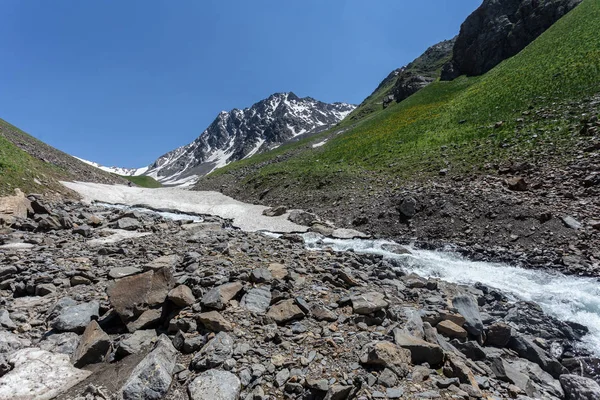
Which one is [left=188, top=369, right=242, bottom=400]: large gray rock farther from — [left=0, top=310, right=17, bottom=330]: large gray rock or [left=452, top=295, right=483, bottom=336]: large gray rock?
[left=452, top=295, right=483, bottom=336]: large gray rock

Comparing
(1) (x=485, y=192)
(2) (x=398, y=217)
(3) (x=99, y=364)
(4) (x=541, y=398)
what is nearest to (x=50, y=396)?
(3) (x=99, y=364)

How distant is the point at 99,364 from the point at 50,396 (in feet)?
3.29

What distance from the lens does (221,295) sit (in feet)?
25.1

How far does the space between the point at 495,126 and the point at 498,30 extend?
2324 inches

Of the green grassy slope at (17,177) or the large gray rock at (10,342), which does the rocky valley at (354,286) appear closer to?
the large gray rock at (10,342)

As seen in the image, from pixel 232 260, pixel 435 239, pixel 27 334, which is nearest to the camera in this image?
pixel 27 334

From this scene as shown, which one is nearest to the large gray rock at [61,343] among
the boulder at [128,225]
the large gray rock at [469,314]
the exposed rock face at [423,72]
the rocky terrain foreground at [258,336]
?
the rocky terrain foreground at [258,336]

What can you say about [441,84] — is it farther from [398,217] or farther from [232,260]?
[232,260]

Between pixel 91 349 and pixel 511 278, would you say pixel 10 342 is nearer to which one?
pixel 91 349

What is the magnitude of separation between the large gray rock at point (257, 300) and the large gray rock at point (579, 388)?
293 inches

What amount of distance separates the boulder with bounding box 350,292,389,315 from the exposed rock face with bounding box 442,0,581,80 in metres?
79.7

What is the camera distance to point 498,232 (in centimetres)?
1717

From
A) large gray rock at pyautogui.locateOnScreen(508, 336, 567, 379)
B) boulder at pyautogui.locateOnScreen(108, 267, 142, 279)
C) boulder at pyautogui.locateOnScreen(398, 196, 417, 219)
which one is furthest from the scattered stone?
boulder at pyautogui.locateOnScreen(108, 267, 142, 279)

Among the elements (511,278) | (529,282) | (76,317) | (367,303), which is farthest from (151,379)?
(529,282)
